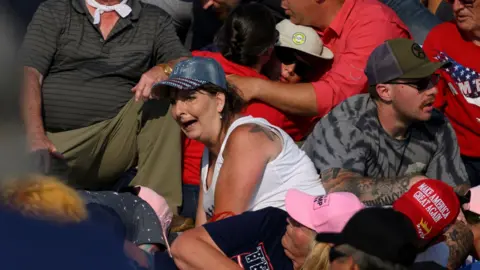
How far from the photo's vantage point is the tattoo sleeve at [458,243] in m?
3.86

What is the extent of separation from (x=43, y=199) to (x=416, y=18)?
172 inches

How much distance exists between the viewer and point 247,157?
386 cm

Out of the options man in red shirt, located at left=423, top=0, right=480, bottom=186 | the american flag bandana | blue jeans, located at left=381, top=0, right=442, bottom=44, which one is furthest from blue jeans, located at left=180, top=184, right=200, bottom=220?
blue jeans, located at left=381, top=0, right=442, bottom=44

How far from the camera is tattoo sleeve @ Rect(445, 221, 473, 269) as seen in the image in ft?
12.7

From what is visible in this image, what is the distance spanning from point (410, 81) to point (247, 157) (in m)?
0.94

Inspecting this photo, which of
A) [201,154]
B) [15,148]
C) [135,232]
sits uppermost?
[15,148]

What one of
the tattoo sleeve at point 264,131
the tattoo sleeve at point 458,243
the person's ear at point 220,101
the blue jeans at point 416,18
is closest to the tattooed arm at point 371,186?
the tattoo sleeve at point 458,243

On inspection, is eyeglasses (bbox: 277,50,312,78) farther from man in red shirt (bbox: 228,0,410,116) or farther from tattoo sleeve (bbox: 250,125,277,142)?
tattoo sleeve (bbox: 250,125,277,142)

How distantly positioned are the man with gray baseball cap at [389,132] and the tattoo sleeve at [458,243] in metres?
0.39

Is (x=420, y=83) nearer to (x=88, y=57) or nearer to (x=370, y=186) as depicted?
(x=370, y=186)

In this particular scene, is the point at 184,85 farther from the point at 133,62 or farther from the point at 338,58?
the point at 338,58

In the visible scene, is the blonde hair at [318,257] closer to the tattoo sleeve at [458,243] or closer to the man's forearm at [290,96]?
the tattoo sleeve at [458,243]

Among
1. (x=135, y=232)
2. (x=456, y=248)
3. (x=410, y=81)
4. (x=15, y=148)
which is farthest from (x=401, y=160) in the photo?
(x=15, y=148)

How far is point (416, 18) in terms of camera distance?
5883mm
